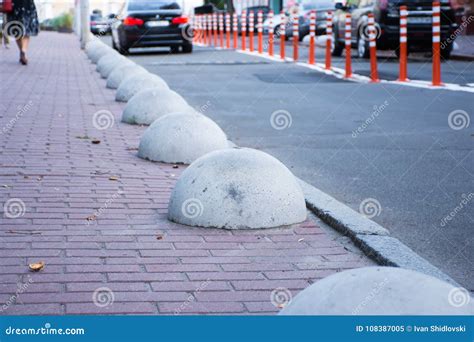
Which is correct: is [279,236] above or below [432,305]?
below

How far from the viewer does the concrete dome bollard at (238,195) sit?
5512mm

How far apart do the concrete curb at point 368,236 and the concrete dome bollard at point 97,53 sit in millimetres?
17671

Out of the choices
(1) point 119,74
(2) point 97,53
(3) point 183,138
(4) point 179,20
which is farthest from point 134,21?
(3) point 183,138

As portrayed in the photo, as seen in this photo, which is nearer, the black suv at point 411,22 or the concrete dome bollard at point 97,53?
the black suv at point 411,22

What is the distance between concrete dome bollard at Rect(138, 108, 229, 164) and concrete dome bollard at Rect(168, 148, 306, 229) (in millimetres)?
1996

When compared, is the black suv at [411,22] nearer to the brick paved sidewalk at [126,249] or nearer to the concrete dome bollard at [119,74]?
the concrete dome bollard at [119,74]

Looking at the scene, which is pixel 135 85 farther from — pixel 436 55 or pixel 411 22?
pixel 411 22

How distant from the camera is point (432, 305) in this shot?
2883mm

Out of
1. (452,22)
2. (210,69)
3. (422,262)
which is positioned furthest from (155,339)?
(452,22)

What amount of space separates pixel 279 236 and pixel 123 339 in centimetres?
231

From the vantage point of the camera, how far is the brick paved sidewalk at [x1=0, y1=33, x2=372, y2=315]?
165 inches

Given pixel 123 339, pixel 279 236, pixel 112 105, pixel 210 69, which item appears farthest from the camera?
pixel 210 69

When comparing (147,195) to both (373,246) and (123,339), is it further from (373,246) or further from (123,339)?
(123,339)

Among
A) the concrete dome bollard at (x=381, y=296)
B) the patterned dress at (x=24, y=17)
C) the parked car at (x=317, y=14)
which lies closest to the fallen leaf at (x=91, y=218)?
the concrete dome bollard at (x=381, y=296)
